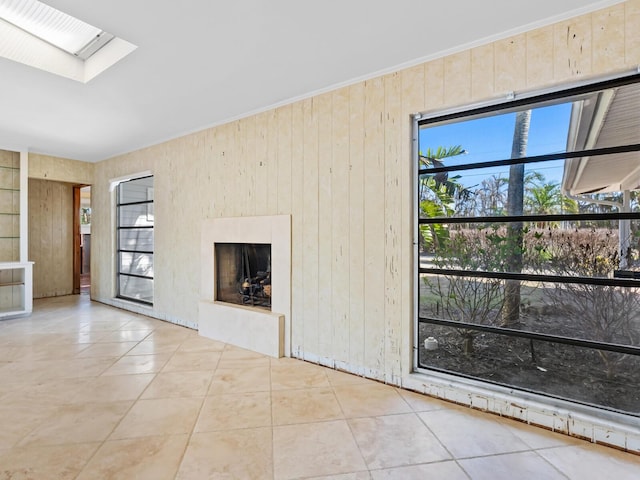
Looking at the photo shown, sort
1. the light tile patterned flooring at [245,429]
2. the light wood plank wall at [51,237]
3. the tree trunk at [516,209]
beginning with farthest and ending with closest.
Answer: the light wood plank wall at [51,237], the tree trunk at [516,209], the light tile patterned flooring at [245,429]

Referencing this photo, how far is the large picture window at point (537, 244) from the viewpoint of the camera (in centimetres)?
191

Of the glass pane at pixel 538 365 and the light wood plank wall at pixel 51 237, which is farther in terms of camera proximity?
the light wood plank wall at pixel 51 237

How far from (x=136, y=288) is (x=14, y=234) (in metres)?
1.84

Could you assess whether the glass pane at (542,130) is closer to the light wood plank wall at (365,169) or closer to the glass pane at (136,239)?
the light wood plank wall at (365,169)

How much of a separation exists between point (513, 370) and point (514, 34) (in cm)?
219

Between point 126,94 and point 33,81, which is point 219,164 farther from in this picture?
point 33,81

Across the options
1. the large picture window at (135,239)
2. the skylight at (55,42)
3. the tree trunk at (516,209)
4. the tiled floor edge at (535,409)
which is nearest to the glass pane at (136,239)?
the large picture window at (135,239)

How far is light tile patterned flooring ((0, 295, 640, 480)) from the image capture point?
1656mm

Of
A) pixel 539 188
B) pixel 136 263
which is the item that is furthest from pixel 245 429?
pixel 136 263

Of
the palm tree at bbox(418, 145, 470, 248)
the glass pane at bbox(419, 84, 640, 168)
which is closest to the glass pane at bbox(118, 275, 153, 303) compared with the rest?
the palm tree at bbox(418, 145, 470, 248)

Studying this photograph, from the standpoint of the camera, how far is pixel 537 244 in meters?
2.14

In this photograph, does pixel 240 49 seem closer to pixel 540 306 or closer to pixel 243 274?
pixel 243 274

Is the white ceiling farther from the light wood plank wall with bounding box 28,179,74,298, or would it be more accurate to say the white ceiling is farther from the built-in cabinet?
the light wood plank wall with bounding box 28,179,74,298

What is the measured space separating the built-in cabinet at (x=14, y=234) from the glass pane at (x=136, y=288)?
1.16m
